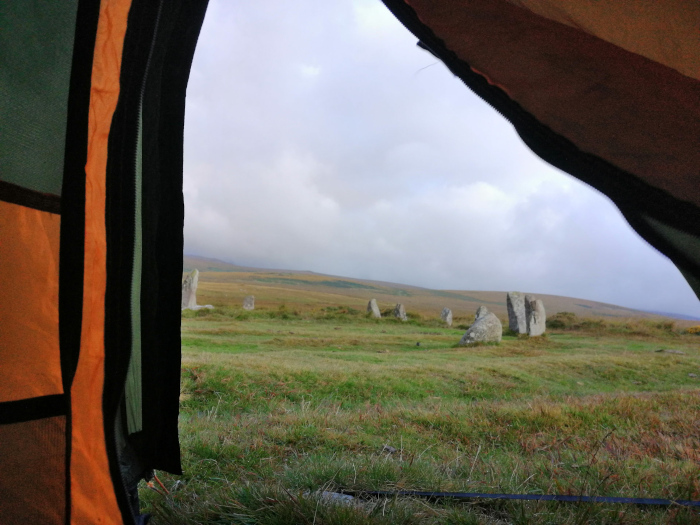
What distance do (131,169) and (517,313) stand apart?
22.7 m

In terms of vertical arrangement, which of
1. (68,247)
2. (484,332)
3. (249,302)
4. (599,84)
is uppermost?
(599,84)

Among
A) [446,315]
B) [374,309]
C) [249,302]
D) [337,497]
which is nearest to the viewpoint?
[337,497]

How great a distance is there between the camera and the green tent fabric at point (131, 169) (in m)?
1.24

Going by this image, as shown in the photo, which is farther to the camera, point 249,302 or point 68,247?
point 249,302

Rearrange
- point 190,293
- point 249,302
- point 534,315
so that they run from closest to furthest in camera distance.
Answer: point 534,315 < point 190,293 < point 249,302

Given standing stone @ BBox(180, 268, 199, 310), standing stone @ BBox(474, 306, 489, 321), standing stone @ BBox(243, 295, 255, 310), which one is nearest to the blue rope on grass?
standing stone @ BBox(474, 306, 489, 321)

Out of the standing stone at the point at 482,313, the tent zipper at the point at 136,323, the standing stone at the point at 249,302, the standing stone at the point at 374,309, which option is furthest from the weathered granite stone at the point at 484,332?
the standing stone at the point at 249,302

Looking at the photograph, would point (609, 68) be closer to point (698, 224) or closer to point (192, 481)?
point (698, 224)

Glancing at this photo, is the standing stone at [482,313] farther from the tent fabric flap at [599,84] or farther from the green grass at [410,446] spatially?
the tent fabric flap at [599,84]

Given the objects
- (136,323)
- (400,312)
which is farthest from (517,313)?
(136,323)

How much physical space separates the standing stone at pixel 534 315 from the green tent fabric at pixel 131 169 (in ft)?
70.2

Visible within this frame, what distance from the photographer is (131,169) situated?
5.08ft

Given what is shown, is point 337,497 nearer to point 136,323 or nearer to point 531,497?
point 531,497

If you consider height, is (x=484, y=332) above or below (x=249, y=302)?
above
